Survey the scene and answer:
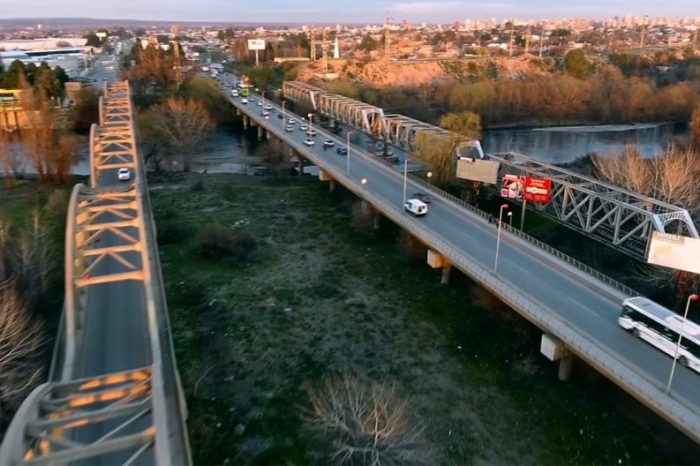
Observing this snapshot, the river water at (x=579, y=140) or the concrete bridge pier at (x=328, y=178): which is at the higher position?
the concrete bridge pier at (x=328, y=178)

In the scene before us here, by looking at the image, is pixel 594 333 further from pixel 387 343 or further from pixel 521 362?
pixel 387 343

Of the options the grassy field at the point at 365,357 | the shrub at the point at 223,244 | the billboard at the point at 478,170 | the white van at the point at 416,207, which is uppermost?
the billboard at the point at 478,170

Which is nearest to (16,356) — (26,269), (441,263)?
(26,269)

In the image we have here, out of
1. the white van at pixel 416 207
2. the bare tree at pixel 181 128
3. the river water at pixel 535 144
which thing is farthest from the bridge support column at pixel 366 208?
the bare tree at pixel 181 128

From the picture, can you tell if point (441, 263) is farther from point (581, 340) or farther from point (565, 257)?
point (581, 340)

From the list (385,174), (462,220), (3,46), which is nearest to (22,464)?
(462,220)

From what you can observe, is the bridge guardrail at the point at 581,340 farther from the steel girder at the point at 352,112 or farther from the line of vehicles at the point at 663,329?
the steel girder at the point at 352,112
